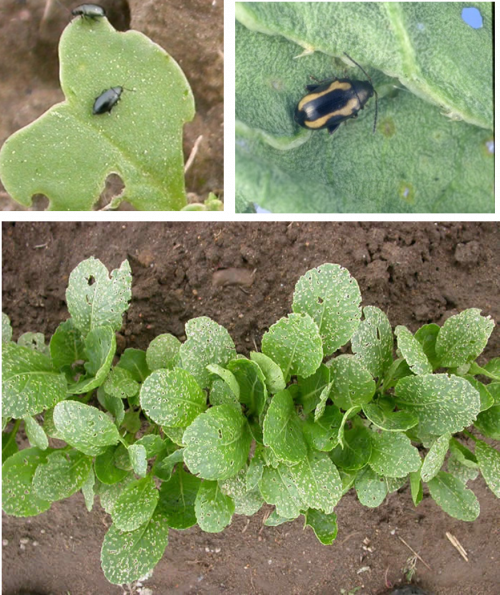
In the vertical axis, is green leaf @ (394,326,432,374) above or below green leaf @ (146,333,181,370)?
above

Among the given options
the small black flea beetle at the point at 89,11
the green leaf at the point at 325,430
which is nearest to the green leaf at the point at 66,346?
the green leaf at the point at 325,430

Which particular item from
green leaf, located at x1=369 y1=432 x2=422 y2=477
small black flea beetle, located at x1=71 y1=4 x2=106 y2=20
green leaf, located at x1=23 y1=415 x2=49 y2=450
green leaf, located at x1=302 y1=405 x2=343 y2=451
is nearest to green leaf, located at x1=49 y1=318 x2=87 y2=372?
green leaf, located at x1=23 y1=415 x2=49 y2=450

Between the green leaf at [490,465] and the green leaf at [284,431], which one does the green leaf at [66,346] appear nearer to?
the green leaf at [284,431]

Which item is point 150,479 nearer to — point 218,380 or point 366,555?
point 218,380

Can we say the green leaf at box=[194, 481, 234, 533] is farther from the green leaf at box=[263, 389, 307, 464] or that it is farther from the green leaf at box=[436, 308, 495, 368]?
the green leaf at box=[436, 308, 495, 368]

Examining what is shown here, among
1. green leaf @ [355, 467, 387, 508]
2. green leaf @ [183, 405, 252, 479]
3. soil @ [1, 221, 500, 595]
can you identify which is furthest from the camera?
soil @ [1, 221, 500, 595]

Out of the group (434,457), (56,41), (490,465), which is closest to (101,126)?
(56,41)

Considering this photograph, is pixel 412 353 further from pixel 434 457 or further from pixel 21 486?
pixel 21 486

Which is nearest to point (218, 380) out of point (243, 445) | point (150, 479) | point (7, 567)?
point (243, 445)
